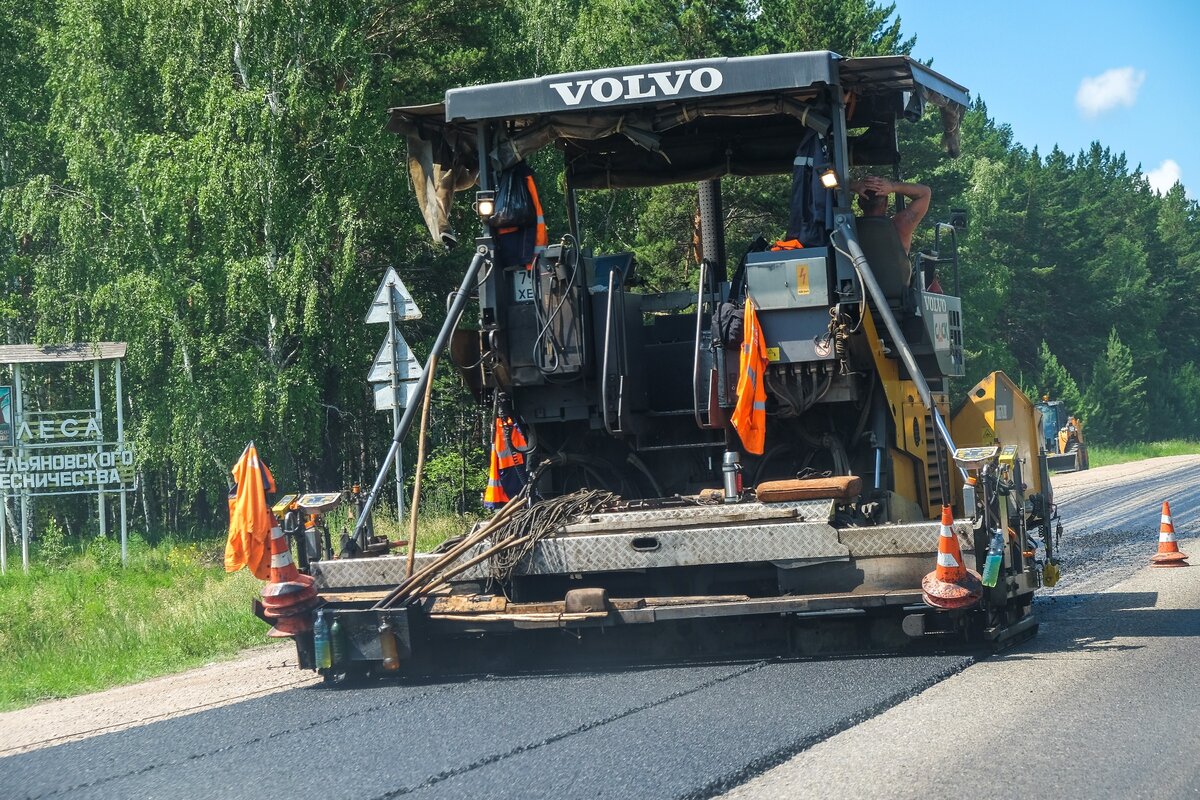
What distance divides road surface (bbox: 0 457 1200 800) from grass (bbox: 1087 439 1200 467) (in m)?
43.8

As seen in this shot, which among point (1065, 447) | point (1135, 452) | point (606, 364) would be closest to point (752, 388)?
point (606, 364)

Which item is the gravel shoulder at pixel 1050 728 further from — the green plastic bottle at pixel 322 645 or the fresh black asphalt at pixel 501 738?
the green plastic bottle at pixel 322 645

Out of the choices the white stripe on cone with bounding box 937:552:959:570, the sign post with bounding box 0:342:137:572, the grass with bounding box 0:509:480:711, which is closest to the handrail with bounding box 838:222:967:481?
the white stripe on cone with bounding box 937:552:959:570

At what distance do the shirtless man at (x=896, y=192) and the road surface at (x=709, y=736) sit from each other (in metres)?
2.84

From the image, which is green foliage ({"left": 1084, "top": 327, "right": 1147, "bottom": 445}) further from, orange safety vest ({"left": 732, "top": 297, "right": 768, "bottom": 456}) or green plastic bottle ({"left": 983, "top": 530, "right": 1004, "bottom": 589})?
green plastic bottle ({"left": 983, "top": 530, "right": 1004, "bottom": 589})

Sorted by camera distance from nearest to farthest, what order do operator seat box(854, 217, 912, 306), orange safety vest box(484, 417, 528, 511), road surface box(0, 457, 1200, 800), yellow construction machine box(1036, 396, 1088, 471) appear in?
road surface box(0, 457, 1200, 800) → operator seat box(854, 217, 912, 306) → orange safety vest box(484, 417, 528, 511) → yellow construction machine box(1036, 396, 1088, 471)

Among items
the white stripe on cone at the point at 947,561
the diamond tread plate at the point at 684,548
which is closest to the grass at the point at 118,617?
the diamond tread plate at the point at 684,548

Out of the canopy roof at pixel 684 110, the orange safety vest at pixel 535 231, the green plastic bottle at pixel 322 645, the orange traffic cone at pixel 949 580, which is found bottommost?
the green plastic bottle at pixel 322 645

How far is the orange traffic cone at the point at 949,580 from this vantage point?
7570mm

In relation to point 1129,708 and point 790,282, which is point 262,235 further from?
point 1129,708

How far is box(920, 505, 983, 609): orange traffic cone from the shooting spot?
757cm

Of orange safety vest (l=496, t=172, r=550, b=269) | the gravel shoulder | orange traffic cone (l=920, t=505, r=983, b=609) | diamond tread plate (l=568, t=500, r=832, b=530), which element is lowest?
the gravel shoulder

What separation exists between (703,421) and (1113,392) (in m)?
62.8

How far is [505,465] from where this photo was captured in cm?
988
